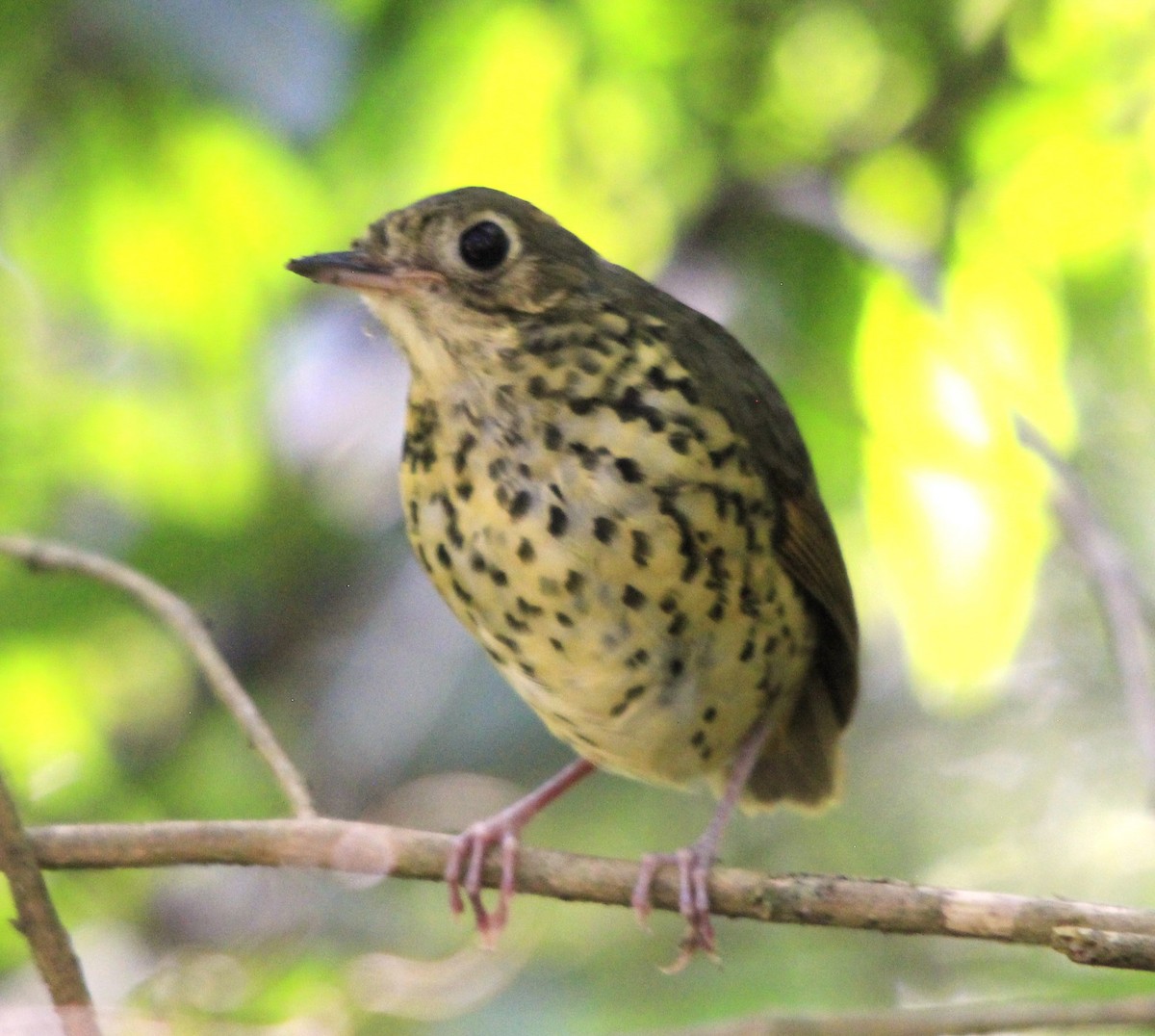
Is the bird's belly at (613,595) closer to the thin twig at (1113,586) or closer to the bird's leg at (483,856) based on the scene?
the bird's leg at (483,856)

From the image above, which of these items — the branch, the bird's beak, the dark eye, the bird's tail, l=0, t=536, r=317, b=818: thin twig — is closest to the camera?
the branch

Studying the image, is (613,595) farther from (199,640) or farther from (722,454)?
(199,640)

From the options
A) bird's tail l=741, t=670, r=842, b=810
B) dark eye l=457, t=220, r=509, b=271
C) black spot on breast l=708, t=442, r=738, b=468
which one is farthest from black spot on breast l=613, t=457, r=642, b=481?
bird's tail l=741, t=670, r=842, b=810

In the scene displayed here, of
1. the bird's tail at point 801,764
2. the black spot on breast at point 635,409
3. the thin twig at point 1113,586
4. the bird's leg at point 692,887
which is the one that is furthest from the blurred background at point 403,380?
the black spot on breast at point 635,409

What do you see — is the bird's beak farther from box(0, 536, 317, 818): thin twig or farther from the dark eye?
box(0, 536, 317, 818): thin twig

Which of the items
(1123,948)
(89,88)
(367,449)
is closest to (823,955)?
(367,449)

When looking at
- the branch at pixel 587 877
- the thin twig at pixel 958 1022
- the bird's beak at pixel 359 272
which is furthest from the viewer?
the bird's beak at pixel 359 272
